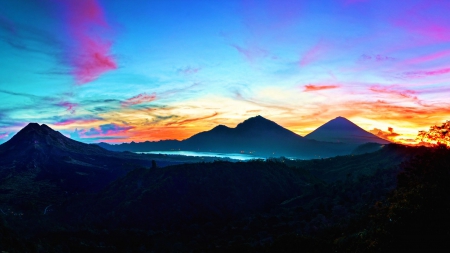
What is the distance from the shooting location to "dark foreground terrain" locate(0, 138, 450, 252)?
2809 centimetres

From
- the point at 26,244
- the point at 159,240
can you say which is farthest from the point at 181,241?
the point at 26,244

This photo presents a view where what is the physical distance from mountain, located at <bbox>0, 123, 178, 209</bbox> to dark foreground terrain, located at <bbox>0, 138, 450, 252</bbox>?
1094 centimetres

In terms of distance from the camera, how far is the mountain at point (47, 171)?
125438 millimetres

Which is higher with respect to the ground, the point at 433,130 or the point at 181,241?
the point at 433,130

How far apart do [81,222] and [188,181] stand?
33.6 metres

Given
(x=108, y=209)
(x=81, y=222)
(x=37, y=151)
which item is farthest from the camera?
(x=37, y=151)

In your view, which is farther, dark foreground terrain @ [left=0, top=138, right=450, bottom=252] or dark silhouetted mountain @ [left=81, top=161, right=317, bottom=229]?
dark silhouetted mountain @ [left=81, top=161, right=317, bottom=229]

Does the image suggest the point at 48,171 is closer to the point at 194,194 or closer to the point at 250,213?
the point at 194,194

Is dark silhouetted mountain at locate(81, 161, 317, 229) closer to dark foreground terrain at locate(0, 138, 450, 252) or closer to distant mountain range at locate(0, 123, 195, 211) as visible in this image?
dark foreground terrain at locate(0, 138, 450, 252)

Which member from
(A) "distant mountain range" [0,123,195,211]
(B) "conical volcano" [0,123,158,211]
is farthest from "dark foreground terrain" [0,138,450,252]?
(B) "conical volcano" [0,123,158,211]

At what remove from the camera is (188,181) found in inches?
3799

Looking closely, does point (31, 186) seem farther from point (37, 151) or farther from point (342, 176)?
point (342, 176)

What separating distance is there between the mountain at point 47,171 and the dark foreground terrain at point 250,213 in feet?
35.9

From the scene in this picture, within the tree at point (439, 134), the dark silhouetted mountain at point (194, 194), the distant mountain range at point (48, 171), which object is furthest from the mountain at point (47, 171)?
the tree at point (439, 134)
